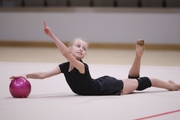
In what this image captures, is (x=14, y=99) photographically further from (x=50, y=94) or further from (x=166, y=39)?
(x=166, y=39)

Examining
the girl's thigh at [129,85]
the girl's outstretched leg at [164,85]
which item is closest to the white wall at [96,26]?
the girl's outstretched leg at [164,85]

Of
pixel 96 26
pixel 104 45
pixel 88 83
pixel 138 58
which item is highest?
pixel 96 26

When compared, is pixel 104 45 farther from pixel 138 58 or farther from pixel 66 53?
pixel 66 53

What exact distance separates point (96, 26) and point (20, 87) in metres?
7.76

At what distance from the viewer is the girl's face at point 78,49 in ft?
13.6

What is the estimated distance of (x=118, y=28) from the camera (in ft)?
38.1

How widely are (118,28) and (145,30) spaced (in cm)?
78

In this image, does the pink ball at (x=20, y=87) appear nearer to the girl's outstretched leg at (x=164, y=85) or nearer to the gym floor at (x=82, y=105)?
the gym floor at (x=82, y=105)

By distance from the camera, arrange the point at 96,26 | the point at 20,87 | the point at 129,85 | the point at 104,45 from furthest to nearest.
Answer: the point at 104,45 < the point at 96,26 < the point at 129,85 < the point at 20,87

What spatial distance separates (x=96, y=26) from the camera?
38.3ft

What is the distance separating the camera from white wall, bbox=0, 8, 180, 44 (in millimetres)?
11453

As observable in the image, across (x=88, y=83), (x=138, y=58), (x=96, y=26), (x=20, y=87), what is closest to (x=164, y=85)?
(x=138, y=58)

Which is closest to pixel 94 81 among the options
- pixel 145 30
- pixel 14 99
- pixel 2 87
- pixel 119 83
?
pixel 119 83

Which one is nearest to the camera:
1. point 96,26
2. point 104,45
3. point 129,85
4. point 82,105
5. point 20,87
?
point 82,105
